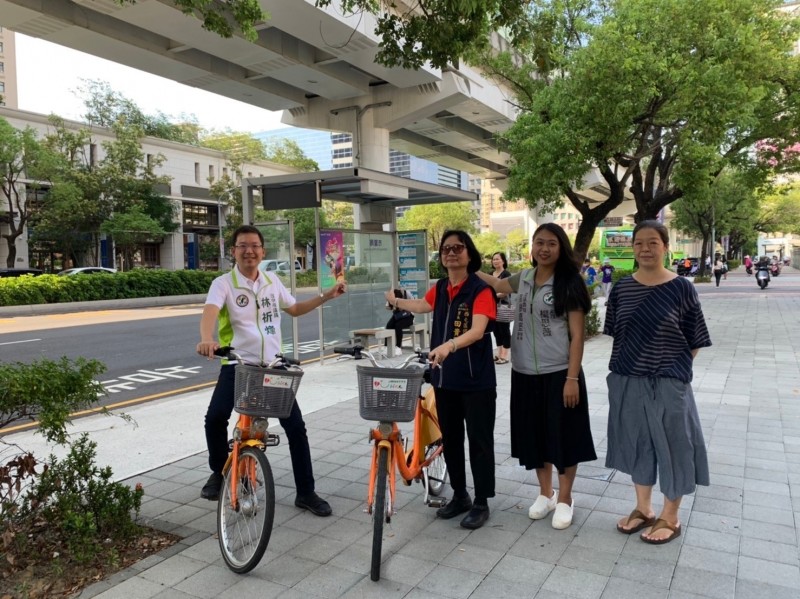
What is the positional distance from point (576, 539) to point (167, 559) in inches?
89.7

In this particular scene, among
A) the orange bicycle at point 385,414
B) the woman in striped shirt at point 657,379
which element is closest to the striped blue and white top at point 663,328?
the woman in striped shirt at point 657,379

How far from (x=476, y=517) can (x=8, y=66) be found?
111 metres

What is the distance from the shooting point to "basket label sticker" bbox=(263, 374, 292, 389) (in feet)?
10.1

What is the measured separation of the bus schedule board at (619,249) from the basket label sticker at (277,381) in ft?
115

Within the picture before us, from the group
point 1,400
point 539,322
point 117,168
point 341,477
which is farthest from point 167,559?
point 117,168

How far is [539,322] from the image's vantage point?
361 centimetres

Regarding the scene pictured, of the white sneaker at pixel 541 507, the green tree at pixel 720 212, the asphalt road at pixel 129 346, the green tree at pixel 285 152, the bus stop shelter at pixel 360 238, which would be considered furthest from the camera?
the green tree at pixel 285 152

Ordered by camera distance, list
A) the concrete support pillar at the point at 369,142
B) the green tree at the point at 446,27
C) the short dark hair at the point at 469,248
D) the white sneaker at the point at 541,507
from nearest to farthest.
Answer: the short dark hair at the point at 469,248 → the white sneaker at the point at 541,507 → the green tree at the point at 446,27 → the concrete support pillar at the point at 369,142

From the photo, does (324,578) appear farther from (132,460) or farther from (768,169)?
(768,169)

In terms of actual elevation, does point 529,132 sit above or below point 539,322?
Answer: above

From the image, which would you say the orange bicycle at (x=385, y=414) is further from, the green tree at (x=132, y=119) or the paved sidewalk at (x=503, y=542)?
the green tree at (x=132, y=119)

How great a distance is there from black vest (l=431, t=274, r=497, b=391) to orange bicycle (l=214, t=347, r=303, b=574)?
2.87 ft

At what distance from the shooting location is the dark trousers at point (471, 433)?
3.57 metres

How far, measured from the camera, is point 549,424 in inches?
143
